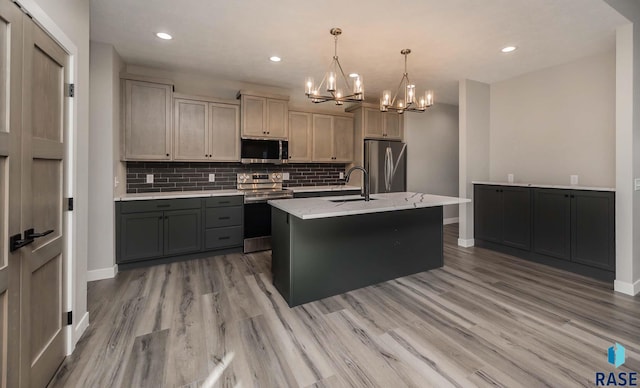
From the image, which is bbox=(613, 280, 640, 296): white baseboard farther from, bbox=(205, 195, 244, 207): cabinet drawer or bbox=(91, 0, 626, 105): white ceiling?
bbox=(205, 195, 244, 207): cabinet drawer

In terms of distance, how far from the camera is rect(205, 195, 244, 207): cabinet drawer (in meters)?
3.83

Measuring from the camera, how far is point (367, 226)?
287 centimetres

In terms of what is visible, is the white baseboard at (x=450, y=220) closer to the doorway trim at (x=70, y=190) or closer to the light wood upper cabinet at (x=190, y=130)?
the light wood upper cabinet at (x=190, y=130)

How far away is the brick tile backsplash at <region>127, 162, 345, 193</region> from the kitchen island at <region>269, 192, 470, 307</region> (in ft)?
6.33

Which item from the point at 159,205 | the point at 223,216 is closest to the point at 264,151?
the point at 223,216

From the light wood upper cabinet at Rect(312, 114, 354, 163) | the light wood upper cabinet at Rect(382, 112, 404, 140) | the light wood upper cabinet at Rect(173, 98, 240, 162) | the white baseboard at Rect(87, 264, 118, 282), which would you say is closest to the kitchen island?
the light wood upper cabinet at Rect(173, 98, 240, 162)

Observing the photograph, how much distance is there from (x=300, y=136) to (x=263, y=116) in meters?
0.73

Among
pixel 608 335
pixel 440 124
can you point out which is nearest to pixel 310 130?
pixel 440 124

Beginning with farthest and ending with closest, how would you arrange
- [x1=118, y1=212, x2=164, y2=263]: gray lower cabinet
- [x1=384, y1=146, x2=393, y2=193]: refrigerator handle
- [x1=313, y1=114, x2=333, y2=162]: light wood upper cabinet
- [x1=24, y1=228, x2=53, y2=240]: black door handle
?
1. [x1=384, y1=146, x2=393, y2=193]: refrigerator handle
2. [x1=313, y1=114, x2=333, y2=162]: light wood upper cabinet
3. [x1=118, y1=212, x2=164, y2=263]: gray lower cabinet
4. [x1=24, y1=228, x2=53, y2=240]: black door handle

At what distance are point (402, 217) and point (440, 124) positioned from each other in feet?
12.2

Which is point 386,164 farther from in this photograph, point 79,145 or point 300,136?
point 79,145

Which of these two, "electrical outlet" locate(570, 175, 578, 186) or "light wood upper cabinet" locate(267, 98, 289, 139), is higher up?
"light wood upper cabinet" locate(267, 98, 289, 139)

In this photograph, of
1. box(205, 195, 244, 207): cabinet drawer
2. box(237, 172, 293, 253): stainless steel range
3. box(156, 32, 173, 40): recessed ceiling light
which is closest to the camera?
box(156, 32, 173, 40): recessed ceiling light

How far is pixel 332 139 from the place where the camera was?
16.6ft
